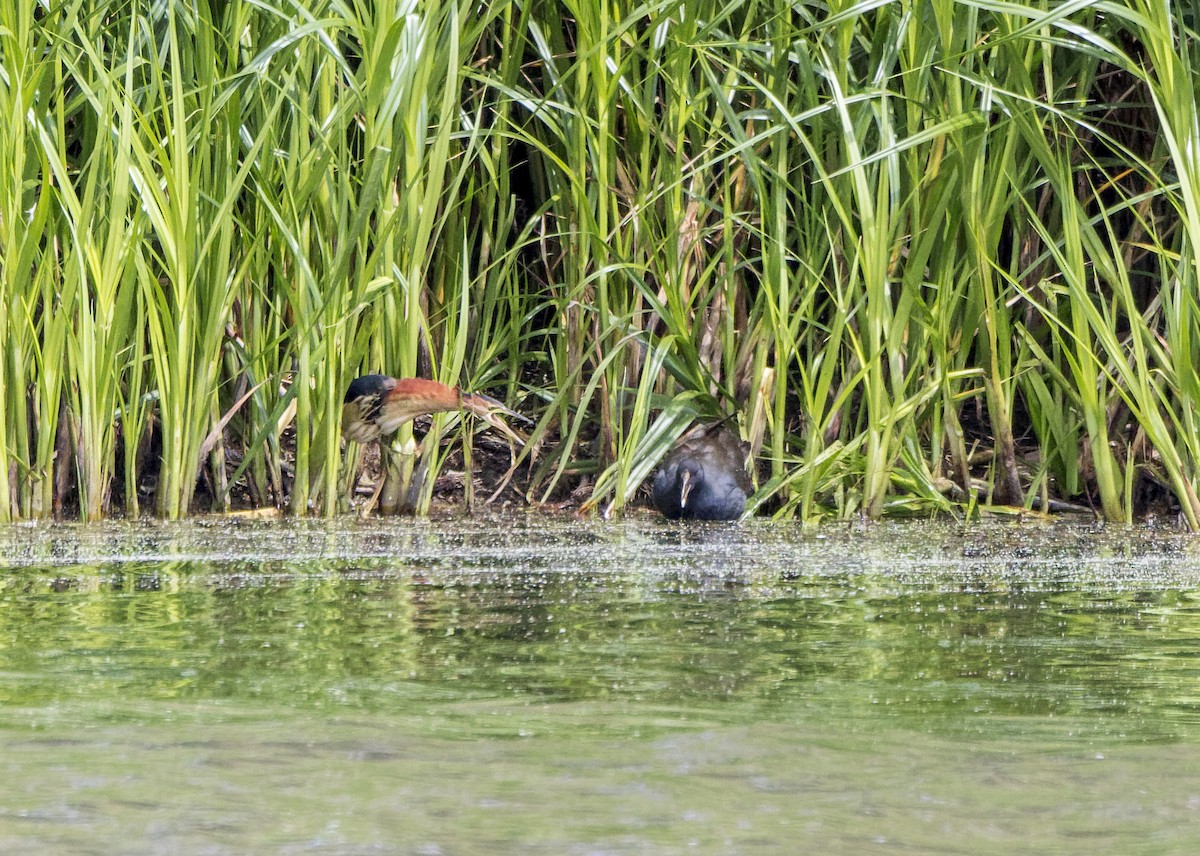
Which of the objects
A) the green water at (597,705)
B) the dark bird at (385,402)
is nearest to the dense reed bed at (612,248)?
the dark bird at (385,402)

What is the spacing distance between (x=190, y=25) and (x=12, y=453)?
3.31 feet

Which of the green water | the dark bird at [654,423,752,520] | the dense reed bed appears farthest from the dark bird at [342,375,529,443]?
the green water

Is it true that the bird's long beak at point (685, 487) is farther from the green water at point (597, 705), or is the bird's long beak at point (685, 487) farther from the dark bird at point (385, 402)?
the green water at point (597, 705)

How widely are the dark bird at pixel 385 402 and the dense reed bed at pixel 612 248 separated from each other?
6cm

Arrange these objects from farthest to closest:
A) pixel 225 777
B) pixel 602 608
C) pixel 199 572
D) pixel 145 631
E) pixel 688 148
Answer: pixel 688 148
pixel 199 572
pixel 602 608
pixel 145 631
pixel 225 777

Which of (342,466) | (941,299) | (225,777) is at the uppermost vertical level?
(941,299)

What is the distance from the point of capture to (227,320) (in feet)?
12.9

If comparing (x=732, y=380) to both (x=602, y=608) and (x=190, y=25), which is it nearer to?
(x=190, y=25)

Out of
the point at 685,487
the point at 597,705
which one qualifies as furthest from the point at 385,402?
the point at 597,705

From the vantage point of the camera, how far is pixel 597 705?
1.56m

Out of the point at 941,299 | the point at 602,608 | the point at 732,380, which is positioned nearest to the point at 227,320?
the point at 732,380

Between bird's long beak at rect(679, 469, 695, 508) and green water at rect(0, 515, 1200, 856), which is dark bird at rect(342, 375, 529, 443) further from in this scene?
green water at rect(0, 515, 1200, 856)

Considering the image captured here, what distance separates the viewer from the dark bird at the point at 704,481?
3691 mm

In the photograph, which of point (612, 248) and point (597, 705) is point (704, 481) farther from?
point (597, 705)
